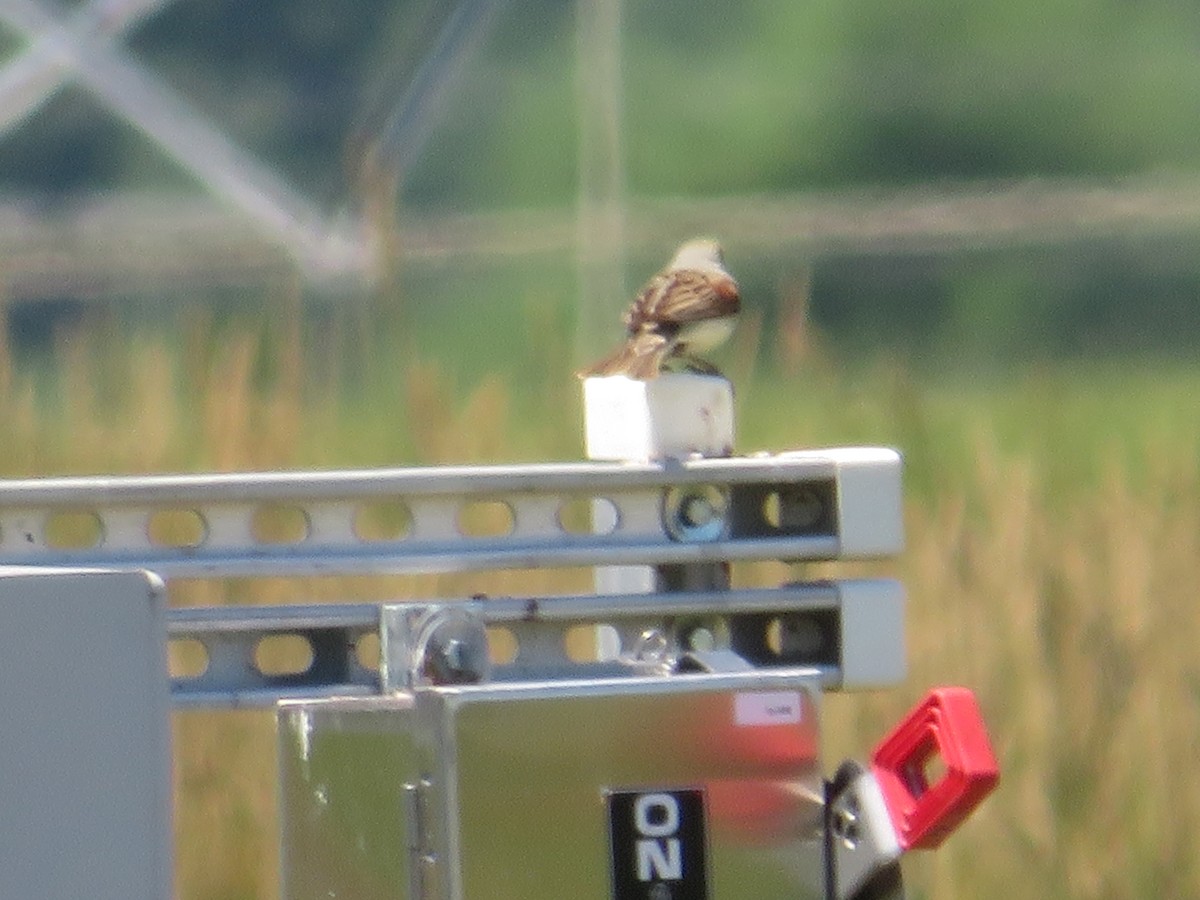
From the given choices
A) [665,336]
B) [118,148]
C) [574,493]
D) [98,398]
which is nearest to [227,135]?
[118,148]

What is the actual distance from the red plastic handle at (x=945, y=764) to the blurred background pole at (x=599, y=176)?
5.27 metres

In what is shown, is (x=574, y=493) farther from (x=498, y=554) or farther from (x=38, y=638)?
(x=38, y=638)

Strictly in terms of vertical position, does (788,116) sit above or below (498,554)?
above

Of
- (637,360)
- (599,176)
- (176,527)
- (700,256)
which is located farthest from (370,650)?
(599,176)

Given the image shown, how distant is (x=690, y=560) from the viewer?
2896 mm

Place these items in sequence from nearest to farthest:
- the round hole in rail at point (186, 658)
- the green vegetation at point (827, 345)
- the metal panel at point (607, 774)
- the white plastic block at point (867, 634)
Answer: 1. the metal panel at point (607, 774)
2. the white plastic block at point (867, 634)
3. the round hole in rail at point (186, 658)
4. the green vegetation at point (827, 345)

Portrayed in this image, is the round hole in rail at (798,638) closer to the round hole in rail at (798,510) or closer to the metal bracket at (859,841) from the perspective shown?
the round hole in rail at (798,510)

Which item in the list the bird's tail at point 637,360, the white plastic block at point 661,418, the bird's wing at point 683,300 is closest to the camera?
the white plastic block at point 661,418

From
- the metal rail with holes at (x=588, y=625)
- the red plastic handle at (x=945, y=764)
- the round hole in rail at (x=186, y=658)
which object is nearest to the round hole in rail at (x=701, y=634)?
the metal rail with holes at (x=588, y=625)

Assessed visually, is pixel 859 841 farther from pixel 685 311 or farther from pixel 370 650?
pixel 370 650

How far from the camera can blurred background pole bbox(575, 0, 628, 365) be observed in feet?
28.3

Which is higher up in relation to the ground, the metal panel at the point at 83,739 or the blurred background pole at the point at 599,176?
the blurred background pole at the point at 599,176

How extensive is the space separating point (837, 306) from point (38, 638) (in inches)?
357

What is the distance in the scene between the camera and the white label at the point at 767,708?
8.30 ft
